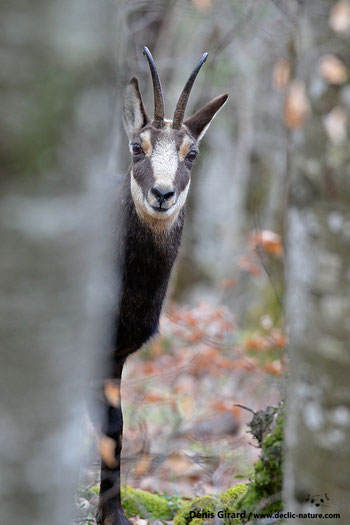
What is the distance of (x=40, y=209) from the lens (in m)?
1.51

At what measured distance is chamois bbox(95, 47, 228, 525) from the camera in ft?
15.0

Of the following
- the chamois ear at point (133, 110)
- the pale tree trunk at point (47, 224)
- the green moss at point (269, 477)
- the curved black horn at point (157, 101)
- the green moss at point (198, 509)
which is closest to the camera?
the pale tree trunk at point (47, 224)

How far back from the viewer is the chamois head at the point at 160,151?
15.3 ft

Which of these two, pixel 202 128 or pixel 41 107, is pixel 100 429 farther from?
pixel 41 107

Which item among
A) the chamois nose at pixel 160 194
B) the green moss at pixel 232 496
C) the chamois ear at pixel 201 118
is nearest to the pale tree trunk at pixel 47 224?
the green moss at pixel 232 496

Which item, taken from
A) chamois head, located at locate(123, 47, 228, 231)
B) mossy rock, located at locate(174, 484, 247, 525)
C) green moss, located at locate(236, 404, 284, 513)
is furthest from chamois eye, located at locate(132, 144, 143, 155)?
mossy rock, located at locate(174, 484, 247, 525)

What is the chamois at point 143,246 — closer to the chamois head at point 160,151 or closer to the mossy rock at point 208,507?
the chamois head at point 160,151

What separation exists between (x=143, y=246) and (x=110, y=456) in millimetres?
1618

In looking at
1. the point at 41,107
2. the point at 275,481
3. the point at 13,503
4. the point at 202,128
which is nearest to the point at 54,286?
the point at 41,107

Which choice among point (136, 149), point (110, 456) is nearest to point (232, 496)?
point (110, 456)

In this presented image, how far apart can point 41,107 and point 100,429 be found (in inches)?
145

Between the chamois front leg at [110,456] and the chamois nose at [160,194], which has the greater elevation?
the chamois nose at [160,194]

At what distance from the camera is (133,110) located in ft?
17.4

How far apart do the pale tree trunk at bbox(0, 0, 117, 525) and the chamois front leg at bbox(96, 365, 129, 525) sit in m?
2.97
